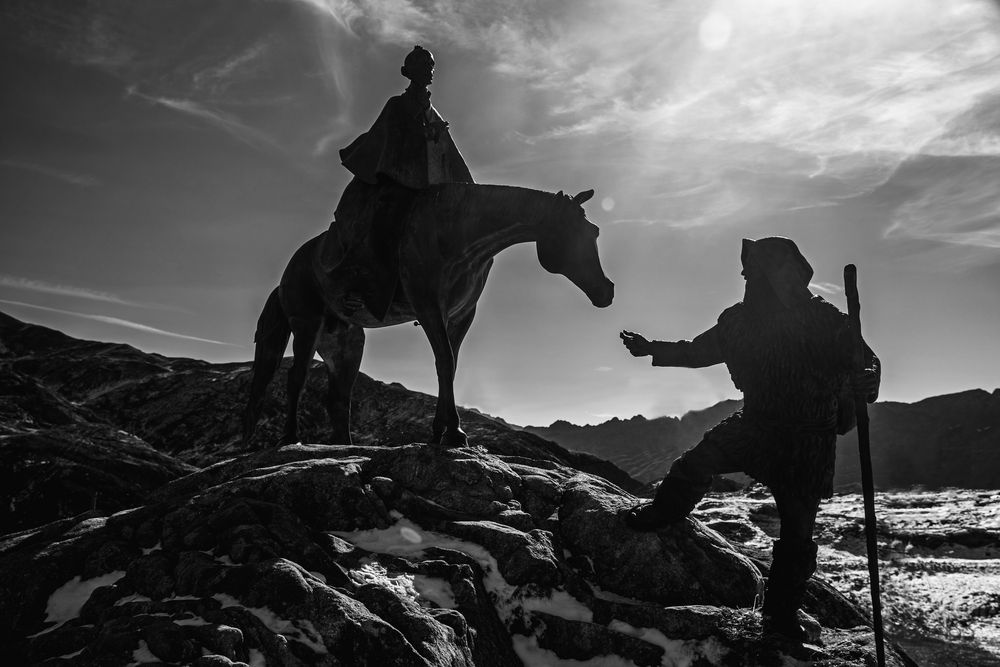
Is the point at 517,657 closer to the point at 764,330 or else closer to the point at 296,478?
the point at 296,478

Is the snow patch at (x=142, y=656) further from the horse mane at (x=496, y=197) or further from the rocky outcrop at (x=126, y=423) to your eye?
the rocky outcrop at (x=126, y=423)

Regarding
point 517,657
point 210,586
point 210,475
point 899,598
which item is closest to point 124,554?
point 210,586

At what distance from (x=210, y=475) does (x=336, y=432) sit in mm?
2402

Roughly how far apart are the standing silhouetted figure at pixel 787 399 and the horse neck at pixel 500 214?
2409mm

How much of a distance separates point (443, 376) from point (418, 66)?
396 cm

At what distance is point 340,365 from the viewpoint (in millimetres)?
9328

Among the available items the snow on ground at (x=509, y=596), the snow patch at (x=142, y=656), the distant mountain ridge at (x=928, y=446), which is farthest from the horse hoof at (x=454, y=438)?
the distant mountain ridge at (x=928, y=446)

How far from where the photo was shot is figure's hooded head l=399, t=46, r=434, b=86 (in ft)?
25.4

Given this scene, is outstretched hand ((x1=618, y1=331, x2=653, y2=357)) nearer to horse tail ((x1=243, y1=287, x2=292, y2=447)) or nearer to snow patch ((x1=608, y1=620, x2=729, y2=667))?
snow patch ((x1=608, y1=620, x2=729, y2=667))

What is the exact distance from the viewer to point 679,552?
5.18 metres

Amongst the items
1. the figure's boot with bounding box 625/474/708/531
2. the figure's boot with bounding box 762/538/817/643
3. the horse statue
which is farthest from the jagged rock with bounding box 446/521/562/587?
the horse statue

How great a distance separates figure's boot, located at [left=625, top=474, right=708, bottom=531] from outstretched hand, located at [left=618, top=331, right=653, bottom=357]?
3.57ft

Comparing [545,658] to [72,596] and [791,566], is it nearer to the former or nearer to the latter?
[791,566]

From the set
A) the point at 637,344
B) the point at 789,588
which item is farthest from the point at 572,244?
the point at 789,588
